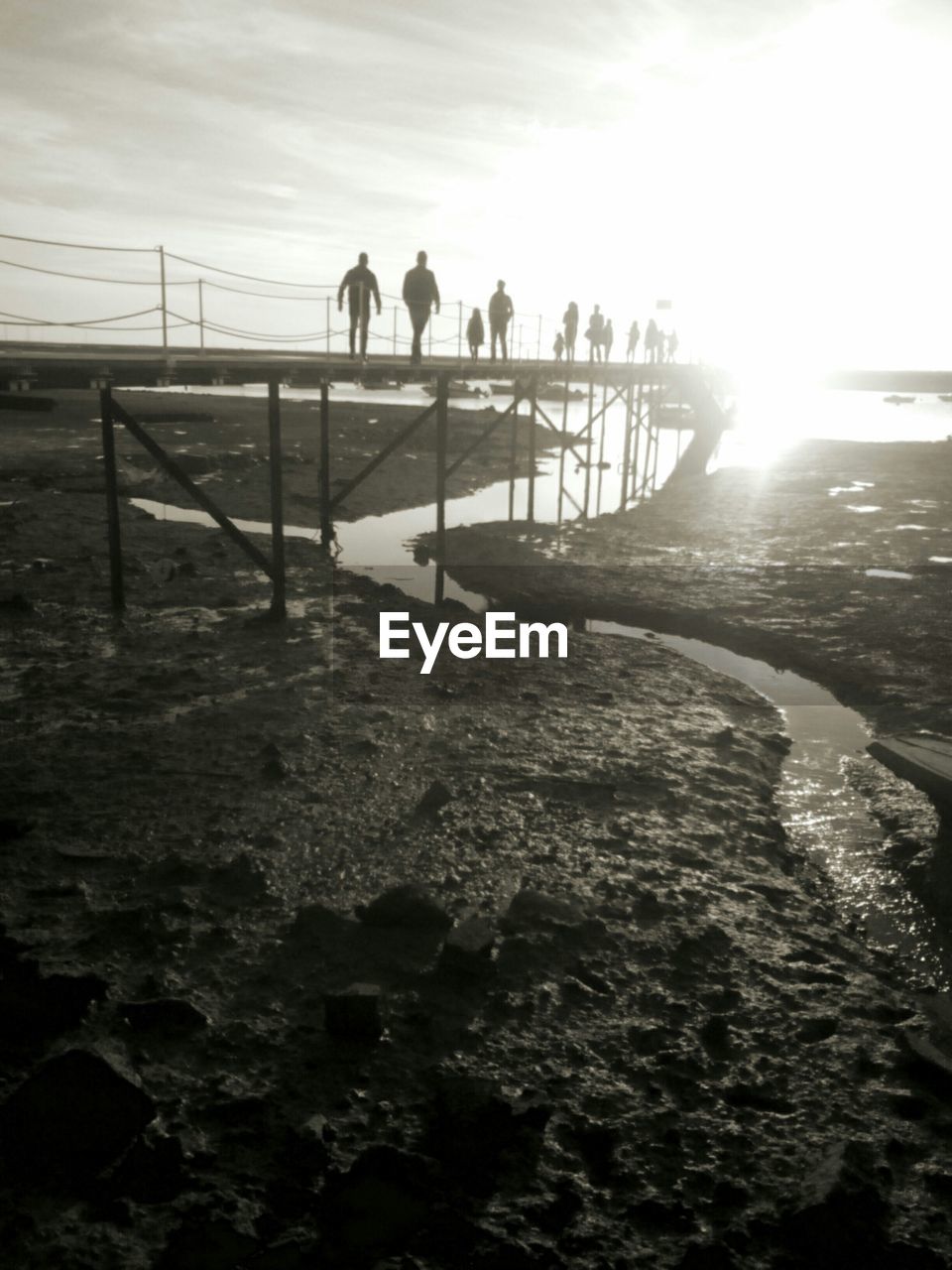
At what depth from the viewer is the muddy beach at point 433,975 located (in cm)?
297

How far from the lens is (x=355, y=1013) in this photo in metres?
3.64

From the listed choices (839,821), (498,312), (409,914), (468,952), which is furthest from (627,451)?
(468,952)

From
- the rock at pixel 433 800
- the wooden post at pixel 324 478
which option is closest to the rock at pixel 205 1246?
the rock at pixel 433 800

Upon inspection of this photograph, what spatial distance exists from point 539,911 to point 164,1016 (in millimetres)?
1660

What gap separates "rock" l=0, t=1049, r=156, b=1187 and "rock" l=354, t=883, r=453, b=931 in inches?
52.7

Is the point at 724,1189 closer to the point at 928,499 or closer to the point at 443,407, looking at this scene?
the point at 443,407

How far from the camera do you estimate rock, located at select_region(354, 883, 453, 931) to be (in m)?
4.38

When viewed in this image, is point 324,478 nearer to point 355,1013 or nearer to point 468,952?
point 468,952

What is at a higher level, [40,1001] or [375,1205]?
[40,1001]

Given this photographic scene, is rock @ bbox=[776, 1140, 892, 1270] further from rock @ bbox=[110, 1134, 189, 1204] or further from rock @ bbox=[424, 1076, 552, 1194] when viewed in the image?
rock @ bbox=[110, 1134, 189, 1204]

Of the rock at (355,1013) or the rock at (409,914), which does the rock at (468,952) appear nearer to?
the rock at (409,914)

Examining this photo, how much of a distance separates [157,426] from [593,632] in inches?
723

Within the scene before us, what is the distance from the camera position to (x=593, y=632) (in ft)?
32.7

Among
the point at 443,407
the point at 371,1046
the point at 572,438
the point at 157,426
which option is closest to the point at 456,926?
the point at 371,1046
